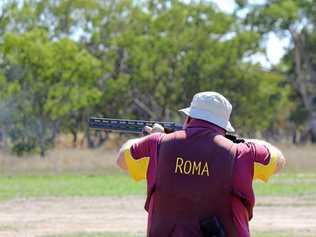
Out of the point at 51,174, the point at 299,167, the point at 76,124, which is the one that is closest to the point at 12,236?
the point at 51,174

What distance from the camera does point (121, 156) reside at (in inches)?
233

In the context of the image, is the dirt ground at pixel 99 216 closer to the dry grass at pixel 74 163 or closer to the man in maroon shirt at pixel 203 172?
the man in maroon shirt at pixel 203 172

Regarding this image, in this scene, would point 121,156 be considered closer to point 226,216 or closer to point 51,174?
point 226,216

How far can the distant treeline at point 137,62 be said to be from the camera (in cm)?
5006

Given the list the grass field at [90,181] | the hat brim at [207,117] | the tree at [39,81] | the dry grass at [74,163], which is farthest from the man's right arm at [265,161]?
the tree at [39,81]

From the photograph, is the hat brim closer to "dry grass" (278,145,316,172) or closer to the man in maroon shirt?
the man in maroon shirt

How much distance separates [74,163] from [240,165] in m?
36.0

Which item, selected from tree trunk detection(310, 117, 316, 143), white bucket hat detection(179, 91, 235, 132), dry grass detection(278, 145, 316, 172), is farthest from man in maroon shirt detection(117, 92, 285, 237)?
tree trunk detection(310, 117, 316, 143)

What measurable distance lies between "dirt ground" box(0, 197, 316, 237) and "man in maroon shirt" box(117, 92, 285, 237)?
929 centimetres

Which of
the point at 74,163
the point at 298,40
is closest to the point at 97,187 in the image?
the point at 74,163

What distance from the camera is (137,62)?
57.9m

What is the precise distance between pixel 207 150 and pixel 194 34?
51750 mm

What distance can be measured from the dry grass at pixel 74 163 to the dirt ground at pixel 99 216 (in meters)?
15.6

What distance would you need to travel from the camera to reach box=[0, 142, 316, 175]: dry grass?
124 ft
